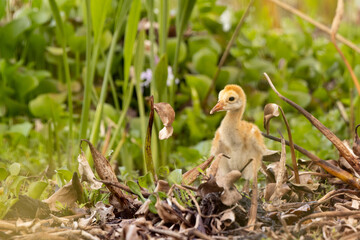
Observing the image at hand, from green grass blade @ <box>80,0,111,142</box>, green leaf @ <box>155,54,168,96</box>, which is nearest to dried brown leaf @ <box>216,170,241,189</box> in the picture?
green leaf @ <box>155,54,168,96</box>

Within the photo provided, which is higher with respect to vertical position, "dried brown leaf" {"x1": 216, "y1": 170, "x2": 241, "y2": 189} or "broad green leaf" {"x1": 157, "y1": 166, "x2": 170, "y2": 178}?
"dried brown leaf" {"x1": 216, "y1": 170, "x2": 241, "y2": 189}

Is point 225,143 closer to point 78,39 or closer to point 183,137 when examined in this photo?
point 183,137

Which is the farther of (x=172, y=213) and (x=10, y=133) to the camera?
(x=10, y=133)

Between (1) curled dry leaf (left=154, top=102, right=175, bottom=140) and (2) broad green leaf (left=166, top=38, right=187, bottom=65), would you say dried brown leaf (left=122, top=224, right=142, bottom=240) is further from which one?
(2) broad green leaf (left=166, top=38, right=187, bottom=65)

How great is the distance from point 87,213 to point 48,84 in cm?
294

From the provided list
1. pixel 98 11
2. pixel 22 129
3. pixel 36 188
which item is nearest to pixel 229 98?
pixel 36 188

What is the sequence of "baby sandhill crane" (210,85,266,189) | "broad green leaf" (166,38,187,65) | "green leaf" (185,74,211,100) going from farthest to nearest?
1. "broad green leaf" (166,38,187,65)
2. "green leaf" (185,74,211,100)
3. "baby sandhill crane" (210,85,266,189)

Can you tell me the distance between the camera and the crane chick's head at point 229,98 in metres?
1.64

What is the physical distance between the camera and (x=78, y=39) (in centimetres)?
418

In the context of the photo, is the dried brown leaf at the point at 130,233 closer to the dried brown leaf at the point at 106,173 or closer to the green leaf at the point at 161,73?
the dried brown leaf at the point at 106,173

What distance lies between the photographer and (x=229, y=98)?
1.67 metres

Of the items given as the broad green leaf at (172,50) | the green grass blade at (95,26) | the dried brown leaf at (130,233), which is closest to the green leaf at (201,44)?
the broad green leaf at (172,50)

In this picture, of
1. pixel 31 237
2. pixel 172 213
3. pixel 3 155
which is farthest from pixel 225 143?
pixel 3 155

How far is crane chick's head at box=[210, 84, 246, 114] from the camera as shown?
1.64 meters
